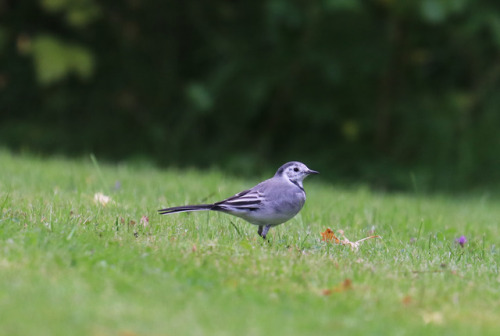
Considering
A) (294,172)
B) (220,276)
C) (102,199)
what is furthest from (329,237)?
(102,199)

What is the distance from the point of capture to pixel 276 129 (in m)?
15.3

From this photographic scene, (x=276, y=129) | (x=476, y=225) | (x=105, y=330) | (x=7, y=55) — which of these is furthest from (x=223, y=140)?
(x=105, y=330)

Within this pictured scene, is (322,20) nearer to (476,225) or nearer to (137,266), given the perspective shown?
(476,225)

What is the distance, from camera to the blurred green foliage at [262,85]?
46.4 feet

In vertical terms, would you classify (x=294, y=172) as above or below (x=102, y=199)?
above

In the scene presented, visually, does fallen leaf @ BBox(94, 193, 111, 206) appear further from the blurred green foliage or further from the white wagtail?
the blurred green foliage

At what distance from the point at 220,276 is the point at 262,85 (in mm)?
10088

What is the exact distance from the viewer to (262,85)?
14.2m

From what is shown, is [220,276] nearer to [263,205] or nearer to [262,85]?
[263,205]

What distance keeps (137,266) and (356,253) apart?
1.79 m

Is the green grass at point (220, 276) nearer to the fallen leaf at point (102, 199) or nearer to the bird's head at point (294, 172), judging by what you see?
the fallen leaf at point (102, 199)

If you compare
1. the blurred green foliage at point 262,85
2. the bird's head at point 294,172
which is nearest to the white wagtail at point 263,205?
the bird's head at point 294,172

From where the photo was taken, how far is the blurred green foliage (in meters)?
14.1

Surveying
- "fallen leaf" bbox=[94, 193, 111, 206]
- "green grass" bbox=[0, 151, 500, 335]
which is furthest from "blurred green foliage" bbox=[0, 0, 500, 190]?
"green grass" bbox=[0, 151, 500, 335]
